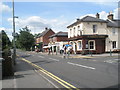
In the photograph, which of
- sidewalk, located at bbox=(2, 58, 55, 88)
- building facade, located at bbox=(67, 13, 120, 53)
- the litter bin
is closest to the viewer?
sidewalk, located at bbox=(2, 58, 55, 88)

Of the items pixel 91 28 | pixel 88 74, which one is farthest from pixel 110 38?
pixel 88 74

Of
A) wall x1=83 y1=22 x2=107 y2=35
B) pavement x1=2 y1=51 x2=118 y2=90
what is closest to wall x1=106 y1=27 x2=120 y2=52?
wall x1=83 y1=22 x2=107 y2=35

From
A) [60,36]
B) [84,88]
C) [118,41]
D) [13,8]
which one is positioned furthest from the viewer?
[60,36]

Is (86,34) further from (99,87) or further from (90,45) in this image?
(99,87)

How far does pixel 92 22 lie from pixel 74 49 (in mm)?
7353

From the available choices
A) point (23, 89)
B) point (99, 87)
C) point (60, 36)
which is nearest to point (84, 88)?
point (99, 87)

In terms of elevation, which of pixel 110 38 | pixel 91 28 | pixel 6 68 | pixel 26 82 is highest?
pixel 91 28

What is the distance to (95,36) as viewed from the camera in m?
31.8

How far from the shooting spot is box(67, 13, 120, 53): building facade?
31725 millimetres

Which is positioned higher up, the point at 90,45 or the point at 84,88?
the point at 90,45

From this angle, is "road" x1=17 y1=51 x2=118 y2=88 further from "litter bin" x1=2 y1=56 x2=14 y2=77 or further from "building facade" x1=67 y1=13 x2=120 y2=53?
"building facade" x1=67 y1=13 x2=120 y2=53

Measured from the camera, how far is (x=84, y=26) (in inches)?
1270

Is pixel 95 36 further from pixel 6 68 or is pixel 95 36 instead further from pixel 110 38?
pixel 6 68

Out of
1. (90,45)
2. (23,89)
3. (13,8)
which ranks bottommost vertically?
(23,89)
